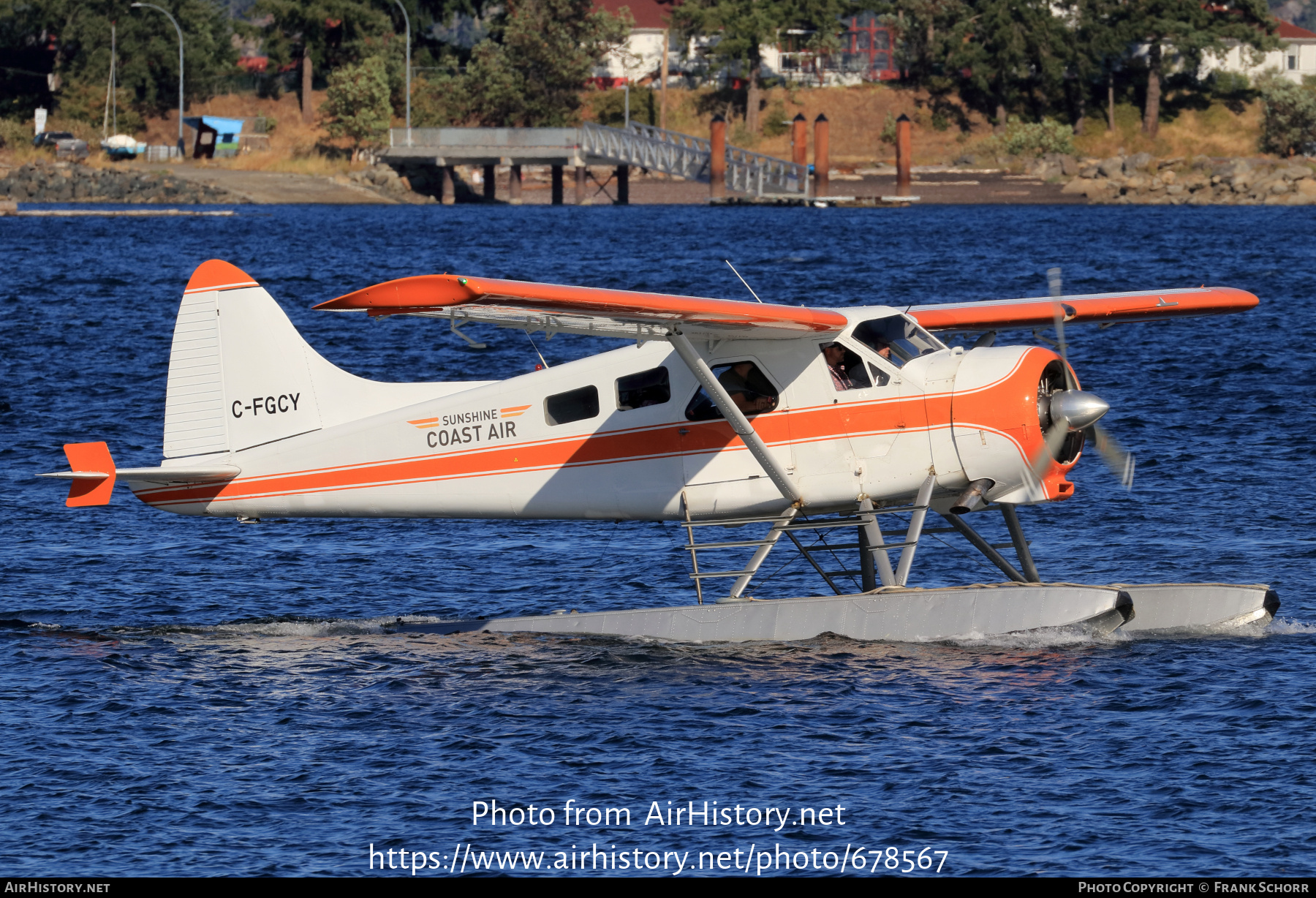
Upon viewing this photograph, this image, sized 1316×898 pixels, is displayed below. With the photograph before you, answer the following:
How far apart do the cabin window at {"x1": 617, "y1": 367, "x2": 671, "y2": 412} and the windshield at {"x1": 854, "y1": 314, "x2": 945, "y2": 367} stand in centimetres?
172

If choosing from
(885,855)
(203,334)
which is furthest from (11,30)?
(885,855)

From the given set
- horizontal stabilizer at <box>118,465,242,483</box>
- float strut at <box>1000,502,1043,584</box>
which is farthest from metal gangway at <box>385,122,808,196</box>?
float strut at <box>1000,502,1043,584</box>

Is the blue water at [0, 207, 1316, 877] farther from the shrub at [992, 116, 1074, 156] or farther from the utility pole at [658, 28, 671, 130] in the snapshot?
the shrub at [992, 116, 1074, 156]

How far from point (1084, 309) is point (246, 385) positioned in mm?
8020

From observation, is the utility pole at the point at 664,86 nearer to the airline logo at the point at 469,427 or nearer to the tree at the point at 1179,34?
the tree at the point at 1179,34

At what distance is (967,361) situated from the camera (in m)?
13.4

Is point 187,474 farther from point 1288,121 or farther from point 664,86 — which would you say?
point 1288,121

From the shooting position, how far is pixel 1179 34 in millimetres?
113562

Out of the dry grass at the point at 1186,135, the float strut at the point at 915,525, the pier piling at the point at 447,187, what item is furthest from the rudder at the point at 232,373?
the dry grass at the point at 1186,135

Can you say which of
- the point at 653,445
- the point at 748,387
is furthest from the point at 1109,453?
the point at 653,445

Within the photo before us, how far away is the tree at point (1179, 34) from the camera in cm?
11356

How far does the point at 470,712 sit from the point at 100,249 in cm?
5877

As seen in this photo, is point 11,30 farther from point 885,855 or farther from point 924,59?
point 885,855

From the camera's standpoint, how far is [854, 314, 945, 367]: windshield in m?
13.8
